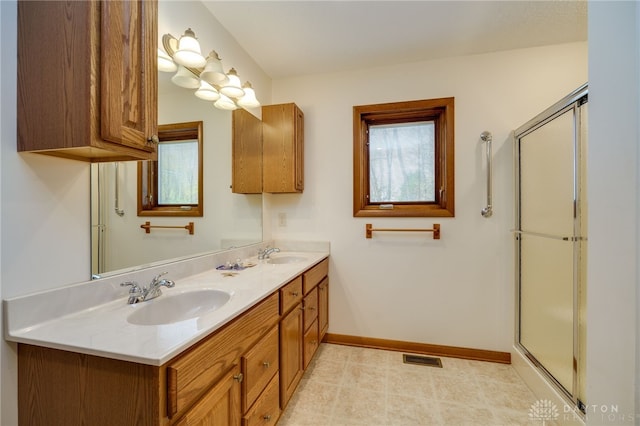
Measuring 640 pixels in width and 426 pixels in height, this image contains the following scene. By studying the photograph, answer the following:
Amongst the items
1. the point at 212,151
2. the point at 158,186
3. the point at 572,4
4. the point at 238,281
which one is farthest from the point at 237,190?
the point at 572,4

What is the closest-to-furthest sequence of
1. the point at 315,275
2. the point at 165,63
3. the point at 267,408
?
1. the point at 267,408
2. the point at 165,63
3. the point at 315,275

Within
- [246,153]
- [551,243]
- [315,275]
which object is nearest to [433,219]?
[551,243]

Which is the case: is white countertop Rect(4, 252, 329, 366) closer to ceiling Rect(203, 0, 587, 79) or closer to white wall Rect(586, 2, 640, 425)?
white wall Rect(586, 2, 640, 425)

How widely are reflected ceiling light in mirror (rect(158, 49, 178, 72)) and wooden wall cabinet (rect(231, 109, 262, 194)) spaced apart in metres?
0.55

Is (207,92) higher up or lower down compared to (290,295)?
higher up

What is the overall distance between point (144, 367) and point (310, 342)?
1.33 metres

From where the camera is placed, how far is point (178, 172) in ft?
4.76

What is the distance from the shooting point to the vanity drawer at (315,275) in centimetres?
174

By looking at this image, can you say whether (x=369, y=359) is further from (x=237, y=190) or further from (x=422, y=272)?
(x=237, y=190)

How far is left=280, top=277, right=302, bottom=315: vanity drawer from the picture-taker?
1.37 metres

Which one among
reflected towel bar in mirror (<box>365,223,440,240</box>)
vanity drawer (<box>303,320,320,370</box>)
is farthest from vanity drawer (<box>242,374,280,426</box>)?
reflected towel bar in mirror (<box>365,223,440,240</box>)

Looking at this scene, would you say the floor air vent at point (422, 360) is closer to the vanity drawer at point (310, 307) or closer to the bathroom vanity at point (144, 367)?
the vanity drawer at point (310, 307)

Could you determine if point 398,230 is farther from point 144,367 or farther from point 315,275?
point 144,367

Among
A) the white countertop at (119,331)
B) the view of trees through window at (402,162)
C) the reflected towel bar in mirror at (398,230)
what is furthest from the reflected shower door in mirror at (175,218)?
the view of trees through window at (402,162)
